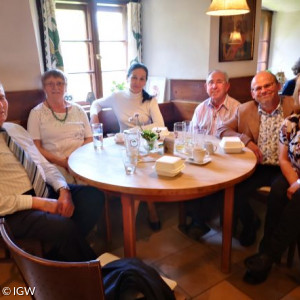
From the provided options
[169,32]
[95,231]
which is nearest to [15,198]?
[95,231]

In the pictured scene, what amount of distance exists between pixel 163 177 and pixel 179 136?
59cm

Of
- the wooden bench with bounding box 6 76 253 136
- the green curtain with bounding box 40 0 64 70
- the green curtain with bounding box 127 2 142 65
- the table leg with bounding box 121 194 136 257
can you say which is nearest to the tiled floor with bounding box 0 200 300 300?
the table leg with bounding box 121 194 136 257

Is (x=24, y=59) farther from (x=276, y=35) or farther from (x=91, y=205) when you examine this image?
(x=276, y=35)

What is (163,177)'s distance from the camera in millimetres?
1442

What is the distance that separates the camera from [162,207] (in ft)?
8.66

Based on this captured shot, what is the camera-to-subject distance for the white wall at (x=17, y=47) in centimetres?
237

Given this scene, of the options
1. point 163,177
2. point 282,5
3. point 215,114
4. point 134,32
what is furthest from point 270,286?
point 282,5

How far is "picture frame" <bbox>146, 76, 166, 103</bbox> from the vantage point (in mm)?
3941

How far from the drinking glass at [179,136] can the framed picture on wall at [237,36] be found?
1.87 meters

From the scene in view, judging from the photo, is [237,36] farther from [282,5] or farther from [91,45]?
[282,5]

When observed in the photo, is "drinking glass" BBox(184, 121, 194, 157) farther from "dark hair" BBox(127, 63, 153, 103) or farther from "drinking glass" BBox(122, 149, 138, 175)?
"dark hair" BBox(127, 63, 153, 103)

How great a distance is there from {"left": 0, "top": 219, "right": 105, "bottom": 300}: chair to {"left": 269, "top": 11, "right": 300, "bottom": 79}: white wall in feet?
18.7

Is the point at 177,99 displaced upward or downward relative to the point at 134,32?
downward

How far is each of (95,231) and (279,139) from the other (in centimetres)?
152
